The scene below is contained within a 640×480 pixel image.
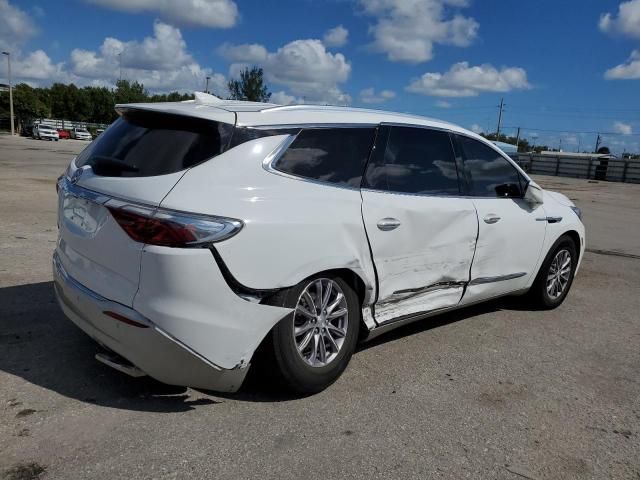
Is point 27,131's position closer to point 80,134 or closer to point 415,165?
point 80,134

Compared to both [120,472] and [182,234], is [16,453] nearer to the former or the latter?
[120,472]

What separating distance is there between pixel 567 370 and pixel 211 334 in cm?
274

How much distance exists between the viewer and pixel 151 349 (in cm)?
299

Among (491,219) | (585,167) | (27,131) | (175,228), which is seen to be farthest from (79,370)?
(27,131)

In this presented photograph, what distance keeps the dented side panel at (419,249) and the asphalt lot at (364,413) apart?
46 cm

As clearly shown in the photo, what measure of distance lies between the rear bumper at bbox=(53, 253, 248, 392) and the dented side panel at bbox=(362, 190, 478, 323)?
1218 millimetres

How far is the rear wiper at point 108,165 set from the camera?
323 centimetres

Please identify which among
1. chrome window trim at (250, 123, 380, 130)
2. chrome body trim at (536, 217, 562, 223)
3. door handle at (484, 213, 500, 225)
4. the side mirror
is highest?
chrome window trim at (250, 123, 380, 130)

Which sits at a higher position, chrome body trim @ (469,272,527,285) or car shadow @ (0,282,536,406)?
chrome body trim @ (469,272,527,285)

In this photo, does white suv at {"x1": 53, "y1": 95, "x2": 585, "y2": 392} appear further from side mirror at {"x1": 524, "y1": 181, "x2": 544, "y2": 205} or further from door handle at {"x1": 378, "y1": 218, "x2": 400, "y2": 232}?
side mirror at {"x1": 524, "y1": 181, "x2": 544, "y2": 205}

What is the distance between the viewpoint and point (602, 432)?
332 cm

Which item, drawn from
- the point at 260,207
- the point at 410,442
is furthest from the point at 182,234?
the point at 410,442

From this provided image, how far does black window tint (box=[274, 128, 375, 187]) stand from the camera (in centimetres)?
345

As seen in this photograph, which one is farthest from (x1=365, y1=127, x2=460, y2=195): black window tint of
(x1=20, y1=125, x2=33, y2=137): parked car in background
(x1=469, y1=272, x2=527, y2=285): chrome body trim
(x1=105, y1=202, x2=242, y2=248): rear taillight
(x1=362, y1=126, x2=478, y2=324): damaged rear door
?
(x1=20, y1=125, x2=33, y2=137): parked car in background
